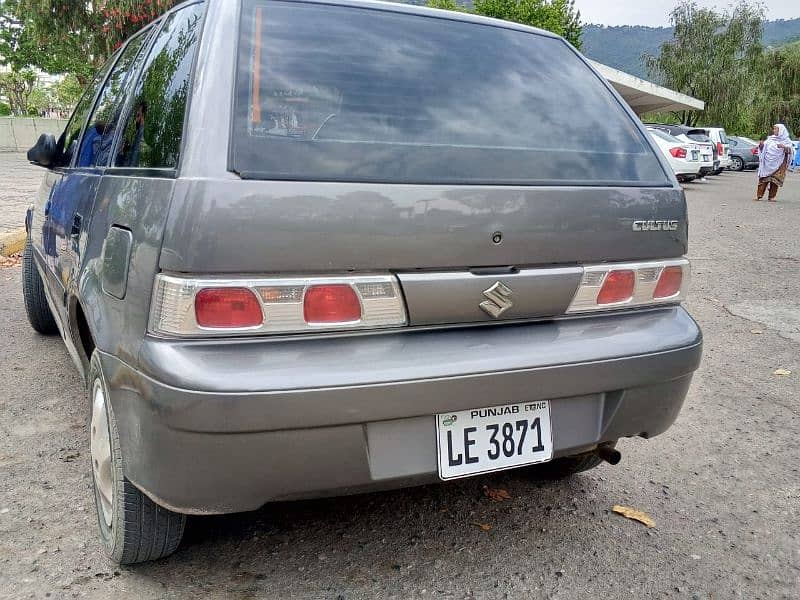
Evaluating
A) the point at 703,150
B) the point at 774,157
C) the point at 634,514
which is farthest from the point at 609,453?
the point at 703,150

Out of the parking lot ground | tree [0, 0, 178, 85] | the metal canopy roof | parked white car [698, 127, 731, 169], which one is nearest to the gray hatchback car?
the parking lot ground

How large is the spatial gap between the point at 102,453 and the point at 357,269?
102 cm

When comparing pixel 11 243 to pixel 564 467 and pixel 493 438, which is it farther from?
pixel 493 438

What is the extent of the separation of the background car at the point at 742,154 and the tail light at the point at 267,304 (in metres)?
34.6

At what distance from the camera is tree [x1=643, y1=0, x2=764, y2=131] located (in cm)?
4425

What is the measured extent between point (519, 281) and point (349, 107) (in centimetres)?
68

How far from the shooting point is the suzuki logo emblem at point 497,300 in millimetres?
1996

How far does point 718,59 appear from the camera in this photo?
147ft

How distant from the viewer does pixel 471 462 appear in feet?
6.55

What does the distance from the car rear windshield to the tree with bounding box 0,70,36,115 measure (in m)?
44.4

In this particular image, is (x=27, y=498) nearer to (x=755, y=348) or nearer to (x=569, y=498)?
(x=569, y=498)

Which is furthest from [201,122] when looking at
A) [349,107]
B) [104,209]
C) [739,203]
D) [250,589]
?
[739,203]

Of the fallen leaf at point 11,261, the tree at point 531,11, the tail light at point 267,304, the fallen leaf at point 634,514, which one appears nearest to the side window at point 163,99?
the tail light at point 267,304

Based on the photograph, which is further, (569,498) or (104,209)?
(569,498)
